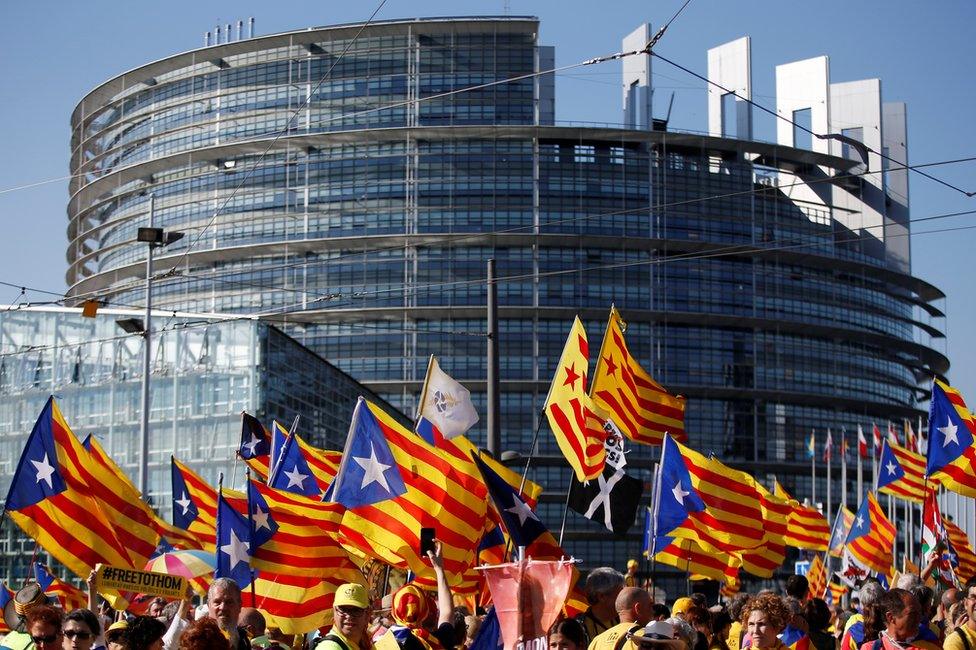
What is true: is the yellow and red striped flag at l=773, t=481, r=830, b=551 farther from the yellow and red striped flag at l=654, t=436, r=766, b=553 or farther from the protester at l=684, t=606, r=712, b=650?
the protester at l=684, t=606, r=712, b=650

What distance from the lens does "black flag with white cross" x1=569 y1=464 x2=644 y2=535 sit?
709 inches

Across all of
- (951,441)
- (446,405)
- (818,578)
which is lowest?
(818,578)

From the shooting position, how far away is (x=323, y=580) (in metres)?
13.0

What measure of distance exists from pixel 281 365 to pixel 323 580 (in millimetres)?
35191

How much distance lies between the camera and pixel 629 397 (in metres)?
19.9

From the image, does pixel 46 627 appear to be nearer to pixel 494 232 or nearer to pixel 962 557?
pixel 962 557

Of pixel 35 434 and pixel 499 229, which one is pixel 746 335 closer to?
pixel 499 229

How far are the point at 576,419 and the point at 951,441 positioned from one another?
18.3ft

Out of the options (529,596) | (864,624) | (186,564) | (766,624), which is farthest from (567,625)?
(186,564)

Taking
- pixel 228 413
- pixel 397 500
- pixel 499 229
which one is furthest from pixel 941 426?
pixel 499 229

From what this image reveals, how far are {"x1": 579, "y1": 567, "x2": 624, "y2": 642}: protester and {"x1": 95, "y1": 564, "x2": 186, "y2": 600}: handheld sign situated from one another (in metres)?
2.79

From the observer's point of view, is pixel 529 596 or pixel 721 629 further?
pixel 721 629

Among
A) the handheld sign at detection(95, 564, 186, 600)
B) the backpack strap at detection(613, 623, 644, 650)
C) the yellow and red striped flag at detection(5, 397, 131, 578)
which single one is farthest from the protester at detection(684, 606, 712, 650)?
the yellow and red striped flag at detection(5, 397, 131, 578)

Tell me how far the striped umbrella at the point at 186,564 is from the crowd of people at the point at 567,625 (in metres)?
3.40
